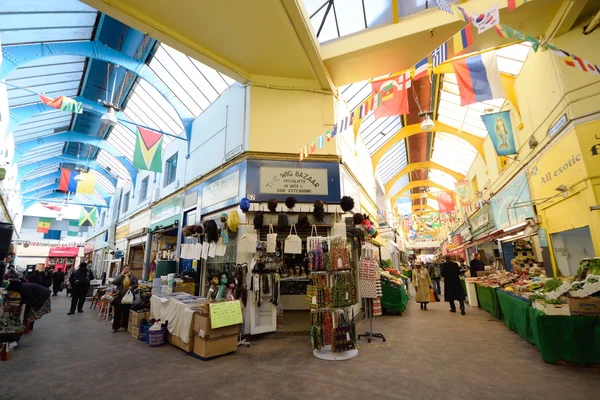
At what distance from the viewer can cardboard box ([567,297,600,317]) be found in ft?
→ 13.0

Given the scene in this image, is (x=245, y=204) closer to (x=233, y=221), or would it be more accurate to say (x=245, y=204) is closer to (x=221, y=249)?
(x=233, y=221)

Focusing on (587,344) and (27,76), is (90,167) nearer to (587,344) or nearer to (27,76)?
(27,76)

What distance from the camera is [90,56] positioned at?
877 centimetres

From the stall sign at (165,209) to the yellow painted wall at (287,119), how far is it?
4.63m

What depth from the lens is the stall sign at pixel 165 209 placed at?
34.1 feet

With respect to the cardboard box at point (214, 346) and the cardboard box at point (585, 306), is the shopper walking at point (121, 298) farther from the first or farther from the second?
the cardboard box at point (585, 306)

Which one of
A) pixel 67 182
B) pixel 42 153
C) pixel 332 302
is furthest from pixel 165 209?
pixel 42 153

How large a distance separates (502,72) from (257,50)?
8370 mm

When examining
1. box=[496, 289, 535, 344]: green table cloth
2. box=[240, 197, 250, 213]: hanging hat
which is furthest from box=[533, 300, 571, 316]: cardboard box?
box=[240, 197, 250, 213]: hanging hat

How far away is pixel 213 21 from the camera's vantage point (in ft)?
20.1

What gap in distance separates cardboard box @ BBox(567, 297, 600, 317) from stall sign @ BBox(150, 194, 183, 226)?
10259mm

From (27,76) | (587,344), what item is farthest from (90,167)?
(587,344)

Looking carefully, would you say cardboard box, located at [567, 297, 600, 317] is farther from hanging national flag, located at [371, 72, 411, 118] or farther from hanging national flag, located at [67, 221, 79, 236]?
hanging national flag, located at [67, 221, 79, 236]

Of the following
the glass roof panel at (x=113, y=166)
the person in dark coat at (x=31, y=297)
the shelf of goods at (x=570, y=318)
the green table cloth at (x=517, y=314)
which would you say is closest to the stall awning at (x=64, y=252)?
the glass roof panel at (x=113, y=166)
